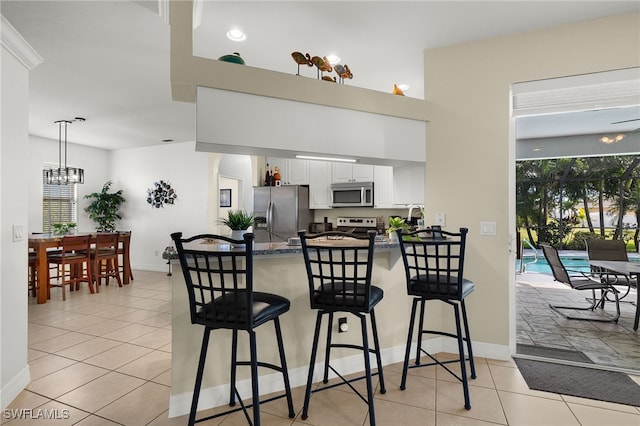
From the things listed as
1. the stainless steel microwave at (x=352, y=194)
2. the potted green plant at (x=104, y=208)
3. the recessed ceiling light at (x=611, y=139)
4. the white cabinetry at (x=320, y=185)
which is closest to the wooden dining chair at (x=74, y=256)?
the potted green plant at (x=104, y=208)

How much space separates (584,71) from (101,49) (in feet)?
13.3

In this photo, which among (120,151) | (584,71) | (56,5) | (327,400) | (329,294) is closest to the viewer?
(329,294)

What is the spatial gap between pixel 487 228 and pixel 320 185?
10.4ft

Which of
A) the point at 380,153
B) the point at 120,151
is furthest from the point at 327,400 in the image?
the point at 120,151

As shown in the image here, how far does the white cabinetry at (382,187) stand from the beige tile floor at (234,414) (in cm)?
270

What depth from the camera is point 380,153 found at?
2934 millimetres

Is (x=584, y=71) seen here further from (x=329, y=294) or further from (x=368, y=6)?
(x=329, y=294)

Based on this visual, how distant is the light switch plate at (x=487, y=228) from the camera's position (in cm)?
290

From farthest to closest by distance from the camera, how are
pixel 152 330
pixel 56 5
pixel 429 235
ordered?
pixel 152 330
pixel 429 235
pixel 56 5

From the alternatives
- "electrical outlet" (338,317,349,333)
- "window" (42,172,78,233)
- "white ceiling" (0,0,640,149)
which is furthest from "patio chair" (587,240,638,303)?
"window" (42,172,78,233)

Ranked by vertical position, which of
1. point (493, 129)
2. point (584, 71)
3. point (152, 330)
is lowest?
point (152, 330)

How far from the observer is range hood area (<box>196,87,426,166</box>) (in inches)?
94.0

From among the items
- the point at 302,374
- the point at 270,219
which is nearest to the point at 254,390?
the point at 302,374

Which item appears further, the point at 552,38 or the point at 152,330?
the point at 152,330
